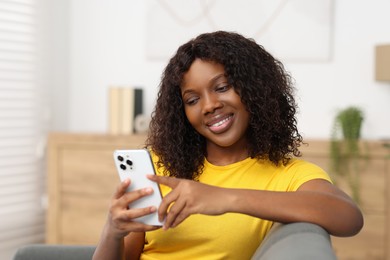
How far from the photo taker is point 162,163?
1821mm

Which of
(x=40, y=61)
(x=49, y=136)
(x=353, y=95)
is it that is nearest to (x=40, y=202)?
(x=49, y=136)

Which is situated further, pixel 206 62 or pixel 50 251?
pixel 50 251

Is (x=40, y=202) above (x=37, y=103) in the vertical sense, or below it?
below

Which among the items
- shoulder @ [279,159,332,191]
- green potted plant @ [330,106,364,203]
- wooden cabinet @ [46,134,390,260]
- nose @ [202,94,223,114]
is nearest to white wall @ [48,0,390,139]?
green potted plant @ [330,106,364,203]

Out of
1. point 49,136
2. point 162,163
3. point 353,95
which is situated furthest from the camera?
point 49,136

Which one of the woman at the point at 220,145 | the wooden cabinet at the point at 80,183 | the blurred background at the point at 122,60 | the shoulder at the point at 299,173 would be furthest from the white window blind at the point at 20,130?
the shoulder at the point at 299,173

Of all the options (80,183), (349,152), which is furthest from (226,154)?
(80,183)

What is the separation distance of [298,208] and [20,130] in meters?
3.01

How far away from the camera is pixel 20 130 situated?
4121 millimetres

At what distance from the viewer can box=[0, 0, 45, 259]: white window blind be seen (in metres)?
3.97

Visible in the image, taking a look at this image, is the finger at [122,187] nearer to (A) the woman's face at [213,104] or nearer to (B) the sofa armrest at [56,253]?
(A) the woman's face at [213,104]

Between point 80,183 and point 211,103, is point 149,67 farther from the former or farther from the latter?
point 211,103

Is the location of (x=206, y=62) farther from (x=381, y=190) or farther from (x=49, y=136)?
(x=49, y=136)

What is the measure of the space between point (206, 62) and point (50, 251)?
2.40 ft
